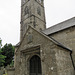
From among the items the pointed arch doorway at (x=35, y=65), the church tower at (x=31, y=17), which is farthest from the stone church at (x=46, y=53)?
the church tower at (x=31, y=17)

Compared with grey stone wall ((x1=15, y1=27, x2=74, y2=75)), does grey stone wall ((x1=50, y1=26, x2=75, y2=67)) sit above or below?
above

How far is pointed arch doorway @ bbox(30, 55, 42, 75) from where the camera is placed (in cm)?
1031

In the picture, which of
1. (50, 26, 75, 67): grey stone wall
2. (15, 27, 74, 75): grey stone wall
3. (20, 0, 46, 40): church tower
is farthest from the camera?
(20, 0, 46, 40): church tower

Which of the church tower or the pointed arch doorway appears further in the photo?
the church tower

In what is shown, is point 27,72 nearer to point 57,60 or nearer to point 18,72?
point 18,72

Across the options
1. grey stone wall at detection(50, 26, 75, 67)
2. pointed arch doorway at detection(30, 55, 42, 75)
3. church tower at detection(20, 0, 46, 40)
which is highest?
church tower at detection(20, 0, 46, 40)

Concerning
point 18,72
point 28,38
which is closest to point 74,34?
point 28,38

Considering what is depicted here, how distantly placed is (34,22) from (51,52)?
18112 millimetres

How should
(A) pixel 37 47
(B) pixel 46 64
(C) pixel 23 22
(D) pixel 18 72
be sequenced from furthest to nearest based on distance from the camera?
(C) pixel 23 22, (D) pixel 18 72, (A) pixel 37 47, (B) pixel 46 64

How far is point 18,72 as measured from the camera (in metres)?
11.4

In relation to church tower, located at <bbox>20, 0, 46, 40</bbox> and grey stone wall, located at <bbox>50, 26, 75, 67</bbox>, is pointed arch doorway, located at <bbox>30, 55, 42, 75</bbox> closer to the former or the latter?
grey stone wall, located at <bbox>50, 26, 75, 67</bbox>

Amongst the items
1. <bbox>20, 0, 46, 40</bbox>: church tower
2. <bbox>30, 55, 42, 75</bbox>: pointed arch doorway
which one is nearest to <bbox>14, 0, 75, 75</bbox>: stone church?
<bbox>30, 55, 42, 75</bbox>: pointed arch doorway

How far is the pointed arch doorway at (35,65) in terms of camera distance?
33.8ft

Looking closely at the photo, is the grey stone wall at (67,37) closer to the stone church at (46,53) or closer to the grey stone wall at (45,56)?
the stone church at (46,53)
